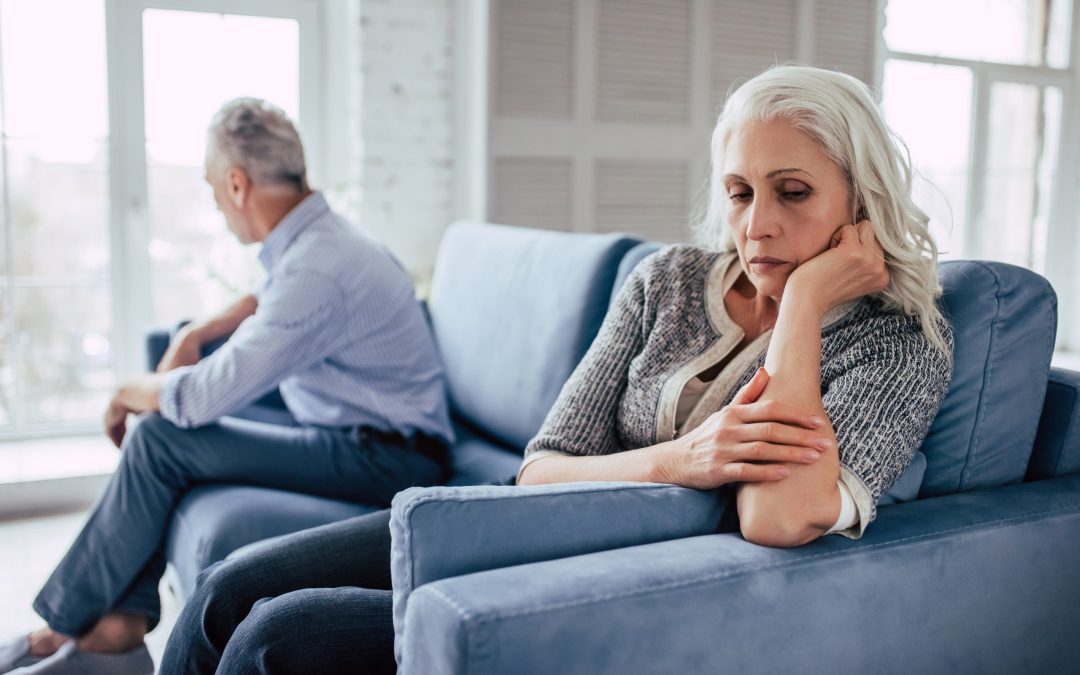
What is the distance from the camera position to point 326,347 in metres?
2.16

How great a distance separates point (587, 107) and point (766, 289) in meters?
2.57

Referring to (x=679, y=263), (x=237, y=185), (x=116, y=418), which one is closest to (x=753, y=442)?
(x=679, y=263)

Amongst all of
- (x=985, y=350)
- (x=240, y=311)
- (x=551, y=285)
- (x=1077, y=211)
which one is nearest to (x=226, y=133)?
(x=240, y=311)

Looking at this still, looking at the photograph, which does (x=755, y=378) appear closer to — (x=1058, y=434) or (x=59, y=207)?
(x=1058, y=434)

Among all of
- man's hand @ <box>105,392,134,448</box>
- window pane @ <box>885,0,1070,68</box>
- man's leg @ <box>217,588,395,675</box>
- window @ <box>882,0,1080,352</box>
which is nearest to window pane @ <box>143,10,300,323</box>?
man's hand @ <box>105,392,134,448</box>

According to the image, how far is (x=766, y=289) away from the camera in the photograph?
4.69 feet

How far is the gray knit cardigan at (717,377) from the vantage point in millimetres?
1220

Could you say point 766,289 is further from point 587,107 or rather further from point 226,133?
point 587,107

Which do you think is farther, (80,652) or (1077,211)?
(1077,211)

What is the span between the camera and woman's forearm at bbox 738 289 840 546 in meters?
1.12

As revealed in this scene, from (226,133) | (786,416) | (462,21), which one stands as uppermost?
(462,21)

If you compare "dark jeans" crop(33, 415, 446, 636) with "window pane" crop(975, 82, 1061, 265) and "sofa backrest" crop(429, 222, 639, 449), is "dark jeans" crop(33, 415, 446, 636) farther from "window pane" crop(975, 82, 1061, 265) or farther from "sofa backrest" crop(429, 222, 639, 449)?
"window pane" crop(975, 82, 1061, 265)

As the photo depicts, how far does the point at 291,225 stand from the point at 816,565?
1478 mm

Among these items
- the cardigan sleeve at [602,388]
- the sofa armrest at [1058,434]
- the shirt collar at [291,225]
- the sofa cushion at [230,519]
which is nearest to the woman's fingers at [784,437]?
the cardigan sleeve at [602,388]
